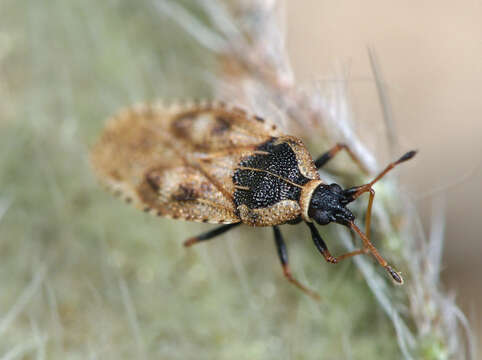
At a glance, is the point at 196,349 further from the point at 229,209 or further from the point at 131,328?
the point at 229,209

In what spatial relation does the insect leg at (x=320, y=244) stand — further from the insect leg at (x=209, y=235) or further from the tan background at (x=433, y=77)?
the tan background at (x=433, y=77)

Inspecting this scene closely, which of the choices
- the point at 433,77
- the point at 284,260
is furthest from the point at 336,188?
the point at 433,77

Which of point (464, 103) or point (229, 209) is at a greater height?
point (229, 209)

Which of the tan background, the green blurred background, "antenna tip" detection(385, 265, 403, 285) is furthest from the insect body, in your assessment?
the tan background

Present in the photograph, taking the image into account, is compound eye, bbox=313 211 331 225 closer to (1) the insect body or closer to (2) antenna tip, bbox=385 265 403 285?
(1) the insect body

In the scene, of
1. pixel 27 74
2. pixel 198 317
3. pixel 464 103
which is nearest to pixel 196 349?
pixel 198 317

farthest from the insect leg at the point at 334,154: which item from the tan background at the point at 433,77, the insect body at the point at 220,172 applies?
the tan background at the point at 433,77
